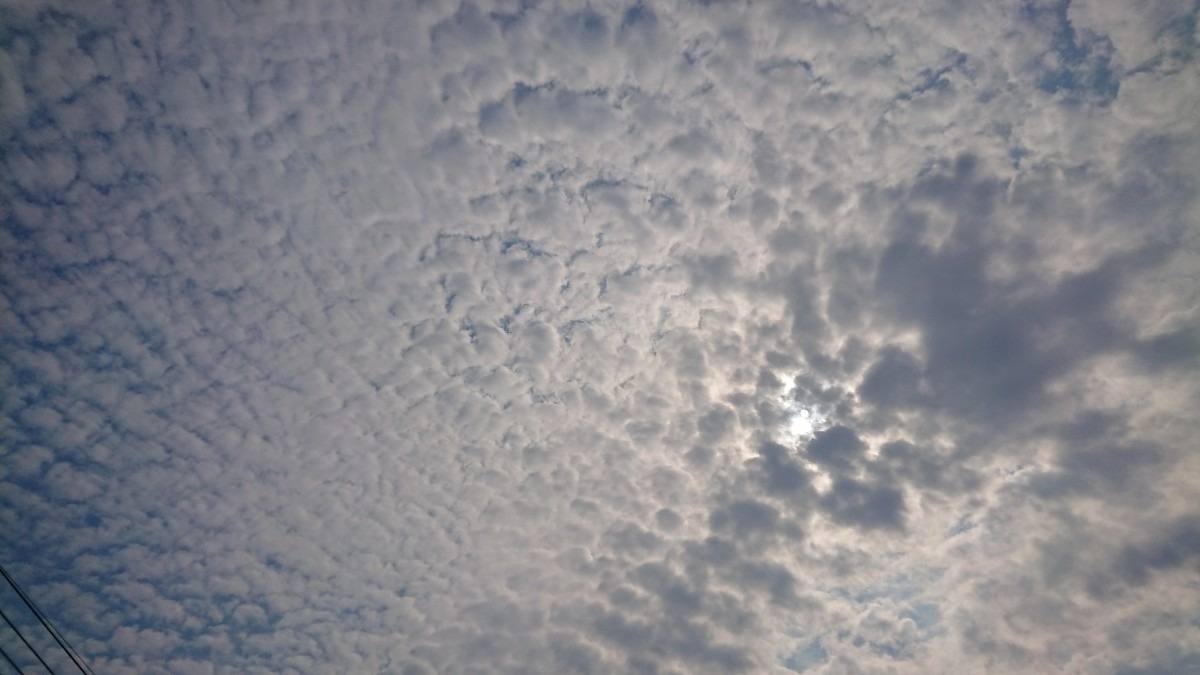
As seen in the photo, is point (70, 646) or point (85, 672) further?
point (70, 646)

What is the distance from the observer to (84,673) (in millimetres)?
20047

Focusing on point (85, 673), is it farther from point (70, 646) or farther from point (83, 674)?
point (70, 646)

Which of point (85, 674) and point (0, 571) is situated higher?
point (0, 571)

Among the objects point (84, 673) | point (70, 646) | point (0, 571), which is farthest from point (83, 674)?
point (0, 571)

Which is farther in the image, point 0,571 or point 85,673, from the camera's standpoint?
point 85,673

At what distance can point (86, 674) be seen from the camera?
65.9 feet

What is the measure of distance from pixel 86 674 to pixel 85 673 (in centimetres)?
12

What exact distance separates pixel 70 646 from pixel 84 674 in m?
6.73

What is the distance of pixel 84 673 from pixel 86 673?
6 cm

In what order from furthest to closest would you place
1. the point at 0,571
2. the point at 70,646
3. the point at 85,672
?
1. the point at 70,646
2. the point at 85,672
3. the point at 0,571

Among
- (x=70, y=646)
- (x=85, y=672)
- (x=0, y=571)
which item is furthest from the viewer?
(x=70, y=646)

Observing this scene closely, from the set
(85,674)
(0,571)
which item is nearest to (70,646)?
(85,674)

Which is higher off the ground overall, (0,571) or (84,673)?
(0,571)

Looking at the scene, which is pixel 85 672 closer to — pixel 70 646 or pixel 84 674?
pixel 84 674
